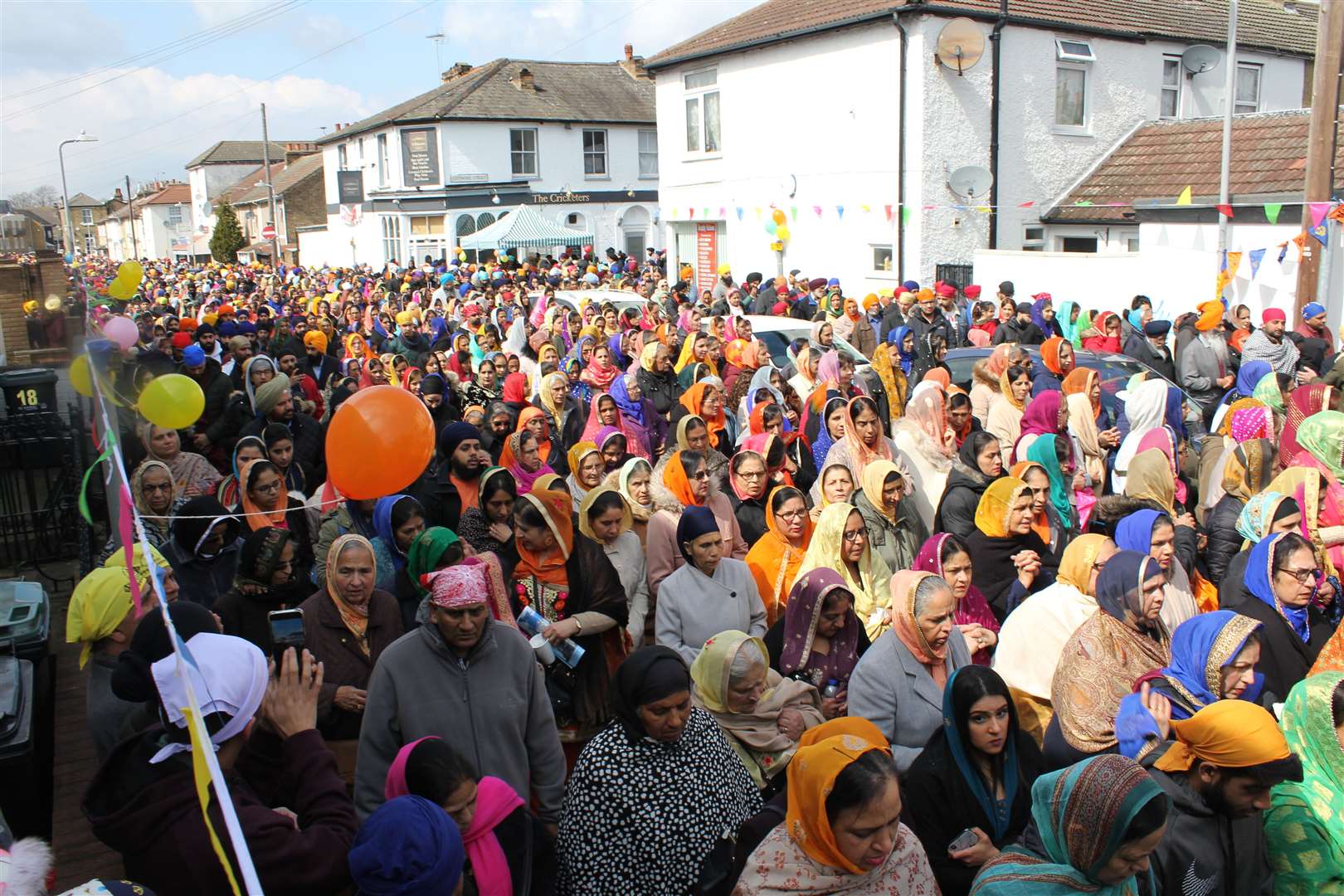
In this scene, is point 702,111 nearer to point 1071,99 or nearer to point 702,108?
point 702,108

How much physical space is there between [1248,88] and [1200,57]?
1.89 m

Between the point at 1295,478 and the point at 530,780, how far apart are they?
4380mm

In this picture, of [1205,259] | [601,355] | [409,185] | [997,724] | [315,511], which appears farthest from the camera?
[409,185]

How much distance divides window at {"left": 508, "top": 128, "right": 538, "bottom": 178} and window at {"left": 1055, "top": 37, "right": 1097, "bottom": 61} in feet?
76.4

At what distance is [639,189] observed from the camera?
136 ft

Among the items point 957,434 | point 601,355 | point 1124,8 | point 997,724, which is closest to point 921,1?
point 1124,8

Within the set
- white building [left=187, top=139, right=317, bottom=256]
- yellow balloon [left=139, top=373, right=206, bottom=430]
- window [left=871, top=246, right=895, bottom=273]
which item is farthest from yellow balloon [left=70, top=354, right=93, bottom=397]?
white building [left=187, top=139, right=317, bottom=256]

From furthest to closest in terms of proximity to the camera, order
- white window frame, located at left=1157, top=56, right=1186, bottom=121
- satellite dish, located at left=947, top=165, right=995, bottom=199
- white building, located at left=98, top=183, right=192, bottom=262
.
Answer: white building, located at left=98, top=183, right=192, bottom=262 → white window frame, located at left=1157, top=56, right=1186, bottom=121 → satellite dish, located at left=947, top=165, right=995, bottom=199

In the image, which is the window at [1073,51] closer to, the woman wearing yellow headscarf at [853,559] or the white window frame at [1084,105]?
the white window frame at [1084,105]

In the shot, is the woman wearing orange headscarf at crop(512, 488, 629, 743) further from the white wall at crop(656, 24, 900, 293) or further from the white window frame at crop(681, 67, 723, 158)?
the white window frame at crop(681, 67, 723, 158)

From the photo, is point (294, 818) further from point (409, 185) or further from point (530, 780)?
point (409, 185)

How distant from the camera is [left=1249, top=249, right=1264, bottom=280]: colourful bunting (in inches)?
610

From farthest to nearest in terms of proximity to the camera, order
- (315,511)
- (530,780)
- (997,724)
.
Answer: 1. (315,511)
2. (530,780)
3. (997,724)

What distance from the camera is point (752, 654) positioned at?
3875 millimetres
